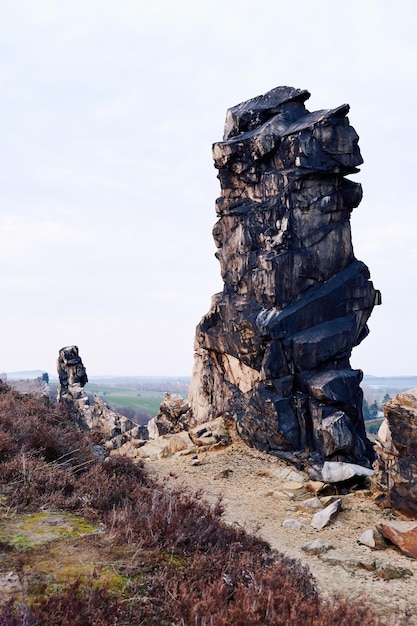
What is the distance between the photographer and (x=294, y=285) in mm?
24672

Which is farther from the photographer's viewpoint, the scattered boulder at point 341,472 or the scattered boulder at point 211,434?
the scattered boulder at point 211,434

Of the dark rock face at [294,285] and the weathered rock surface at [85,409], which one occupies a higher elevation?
the dark rock face at [294,285]

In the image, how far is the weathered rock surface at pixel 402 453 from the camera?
14359 millimetres

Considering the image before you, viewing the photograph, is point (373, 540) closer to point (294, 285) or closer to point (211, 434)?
point (211, 434)

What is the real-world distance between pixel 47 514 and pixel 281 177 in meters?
20.3

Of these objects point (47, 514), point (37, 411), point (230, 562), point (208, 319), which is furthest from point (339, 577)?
point (208, 319)

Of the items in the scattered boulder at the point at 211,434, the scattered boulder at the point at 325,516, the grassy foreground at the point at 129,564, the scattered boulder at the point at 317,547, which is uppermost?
the grassy foreground at the point at 129,564

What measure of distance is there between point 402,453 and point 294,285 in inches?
450

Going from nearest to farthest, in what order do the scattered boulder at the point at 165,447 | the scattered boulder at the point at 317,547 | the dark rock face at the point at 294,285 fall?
the scattered boulder at the point at 317,547, the dark rock face at the point at 294,285, the scattered boulder at the point at 165,447

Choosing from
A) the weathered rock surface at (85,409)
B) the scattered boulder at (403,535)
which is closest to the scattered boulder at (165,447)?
the weathered rock surface at (85,409)

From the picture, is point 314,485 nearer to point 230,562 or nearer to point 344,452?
point 344,452

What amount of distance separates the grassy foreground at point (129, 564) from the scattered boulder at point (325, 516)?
5391 millimetres

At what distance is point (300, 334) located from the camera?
24.1 m

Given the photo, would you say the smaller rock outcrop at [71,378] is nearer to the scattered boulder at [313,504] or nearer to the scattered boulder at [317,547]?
the scattered boulder at [313,504]
